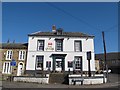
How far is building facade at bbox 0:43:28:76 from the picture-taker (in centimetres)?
2778

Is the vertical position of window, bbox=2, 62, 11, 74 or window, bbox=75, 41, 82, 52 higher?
window, bbox=75, 41, 82, 52

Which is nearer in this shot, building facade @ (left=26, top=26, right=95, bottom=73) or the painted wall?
building facade @ (left=26, top=26, right=95, bottom=73)

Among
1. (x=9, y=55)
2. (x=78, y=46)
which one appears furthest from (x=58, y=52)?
(x=9, y=55)

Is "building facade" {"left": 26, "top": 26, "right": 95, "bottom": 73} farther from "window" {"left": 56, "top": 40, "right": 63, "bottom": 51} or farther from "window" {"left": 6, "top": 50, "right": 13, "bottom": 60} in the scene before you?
"window" {"left": 6, "top": 50, "right": 13, "bottom": 60}

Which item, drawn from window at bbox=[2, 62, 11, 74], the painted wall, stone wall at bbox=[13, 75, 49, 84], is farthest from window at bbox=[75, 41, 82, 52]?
window at bbox=[2, 62, 11, 74]

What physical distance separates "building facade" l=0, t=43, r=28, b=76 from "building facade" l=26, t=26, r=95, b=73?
1794 millimetres

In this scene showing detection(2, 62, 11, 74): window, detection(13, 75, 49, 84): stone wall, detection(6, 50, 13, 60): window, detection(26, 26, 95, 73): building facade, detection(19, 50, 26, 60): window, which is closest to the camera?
detection(13, 75, 49, 84): stone wall

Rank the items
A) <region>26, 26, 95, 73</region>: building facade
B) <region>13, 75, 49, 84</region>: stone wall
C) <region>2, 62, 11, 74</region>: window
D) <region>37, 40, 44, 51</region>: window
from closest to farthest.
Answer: <region>13, 75, 49, 84</region>: stone wall < <region>26, 26, 95, 73</region>: building facade < <region>37, 40, 44, 51</region>: window < <region>2, 62, 11, 74</region>: window

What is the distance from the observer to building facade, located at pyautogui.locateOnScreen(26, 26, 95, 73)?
87.5 ft

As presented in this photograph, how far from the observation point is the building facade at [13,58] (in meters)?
27.8

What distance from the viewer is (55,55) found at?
2681 cm

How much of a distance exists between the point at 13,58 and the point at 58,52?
7.84 m

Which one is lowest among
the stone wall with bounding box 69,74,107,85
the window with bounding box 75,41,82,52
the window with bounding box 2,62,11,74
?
the stone wall with bounding box 69,74,107,85

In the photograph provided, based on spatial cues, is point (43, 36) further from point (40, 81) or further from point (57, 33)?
point (40, 81)
